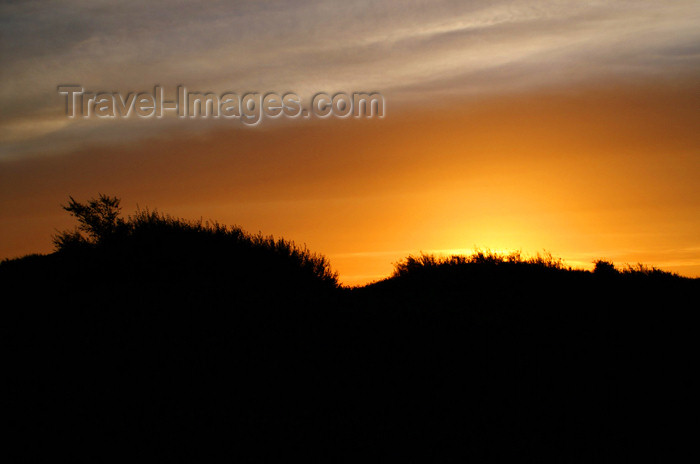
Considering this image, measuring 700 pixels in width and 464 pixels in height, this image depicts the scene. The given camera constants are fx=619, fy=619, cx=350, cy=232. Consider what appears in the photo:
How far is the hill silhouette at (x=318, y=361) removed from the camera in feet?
31.5

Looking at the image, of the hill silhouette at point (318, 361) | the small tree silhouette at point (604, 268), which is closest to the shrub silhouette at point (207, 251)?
the hill silhouette at point (318, 361)

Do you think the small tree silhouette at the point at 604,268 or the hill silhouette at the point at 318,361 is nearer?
the hill silhouette at the point at 318,361

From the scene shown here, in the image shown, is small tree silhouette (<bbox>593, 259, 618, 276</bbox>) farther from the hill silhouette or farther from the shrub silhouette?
the shrub silhouette

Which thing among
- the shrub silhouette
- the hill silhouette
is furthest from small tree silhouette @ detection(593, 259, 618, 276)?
the shrub silhouette

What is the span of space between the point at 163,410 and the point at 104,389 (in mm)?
1463

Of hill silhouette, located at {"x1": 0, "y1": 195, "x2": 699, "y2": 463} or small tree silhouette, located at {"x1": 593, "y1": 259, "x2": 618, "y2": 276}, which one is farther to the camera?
small tree silhouette, located at {"x1": 593, "y1": 259, "x2": 618, "y2": 276}

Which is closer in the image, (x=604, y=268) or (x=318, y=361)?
(x=318, y=361)

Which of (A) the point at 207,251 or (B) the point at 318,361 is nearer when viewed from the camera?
(B) the point at 318,361

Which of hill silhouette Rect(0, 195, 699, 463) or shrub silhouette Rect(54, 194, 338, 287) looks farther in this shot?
shrub silhouette Rect(54, 194, 338, 287)

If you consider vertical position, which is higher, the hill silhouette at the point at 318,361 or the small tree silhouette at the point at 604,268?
the small tree silhouette at the point at 604,268

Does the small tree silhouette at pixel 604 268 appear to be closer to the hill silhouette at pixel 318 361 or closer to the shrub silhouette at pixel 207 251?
the hill silhouette at pixel 318 361

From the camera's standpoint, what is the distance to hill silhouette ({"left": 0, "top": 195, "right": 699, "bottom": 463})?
9.60 meters

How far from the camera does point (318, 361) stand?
1209 centimetres

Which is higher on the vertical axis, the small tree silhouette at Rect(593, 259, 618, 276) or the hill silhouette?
the small tree silhouette at Rect(593, 259, 618, 276)
